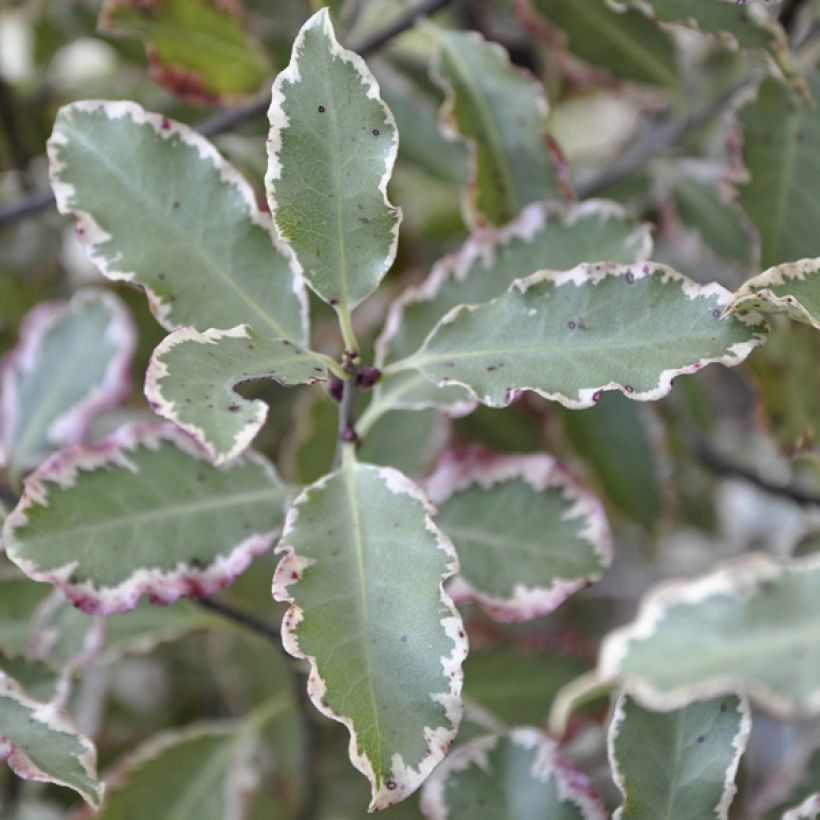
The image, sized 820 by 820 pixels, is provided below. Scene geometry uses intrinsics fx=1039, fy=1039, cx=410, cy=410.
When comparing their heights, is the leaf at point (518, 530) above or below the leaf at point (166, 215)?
below

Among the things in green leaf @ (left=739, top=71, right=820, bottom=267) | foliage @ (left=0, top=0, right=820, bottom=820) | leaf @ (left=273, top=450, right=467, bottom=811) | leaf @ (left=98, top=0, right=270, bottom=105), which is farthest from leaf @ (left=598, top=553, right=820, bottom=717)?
leaf @ (left=98, top=0, right=270, bottom=105)

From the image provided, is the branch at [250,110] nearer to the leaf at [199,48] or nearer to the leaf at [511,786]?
the leaf at [199,48]

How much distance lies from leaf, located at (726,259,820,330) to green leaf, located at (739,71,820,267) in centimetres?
22

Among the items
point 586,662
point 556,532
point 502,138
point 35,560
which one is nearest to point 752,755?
point 586,662

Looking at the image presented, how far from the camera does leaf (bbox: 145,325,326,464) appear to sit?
518 mm

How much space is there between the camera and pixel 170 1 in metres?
0.84

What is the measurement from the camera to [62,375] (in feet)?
2.79

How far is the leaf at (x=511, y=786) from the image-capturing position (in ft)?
2.05

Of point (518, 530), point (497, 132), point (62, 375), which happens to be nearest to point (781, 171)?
point (497, 132)

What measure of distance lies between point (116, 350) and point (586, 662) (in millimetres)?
510

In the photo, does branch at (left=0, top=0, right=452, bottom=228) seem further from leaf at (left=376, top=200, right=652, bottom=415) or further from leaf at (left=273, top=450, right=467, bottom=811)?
leaf at (left=273, top=450, right=467, bottom=811)

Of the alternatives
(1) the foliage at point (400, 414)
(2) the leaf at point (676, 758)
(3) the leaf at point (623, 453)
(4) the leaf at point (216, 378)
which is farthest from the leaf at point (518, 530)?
(3) the leaf at point (623, 453)

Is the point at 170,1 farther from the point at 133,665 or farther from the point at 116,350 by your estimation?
the point at 133,665

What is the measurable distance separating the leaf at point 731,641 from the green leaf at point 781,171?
0.33 metres
